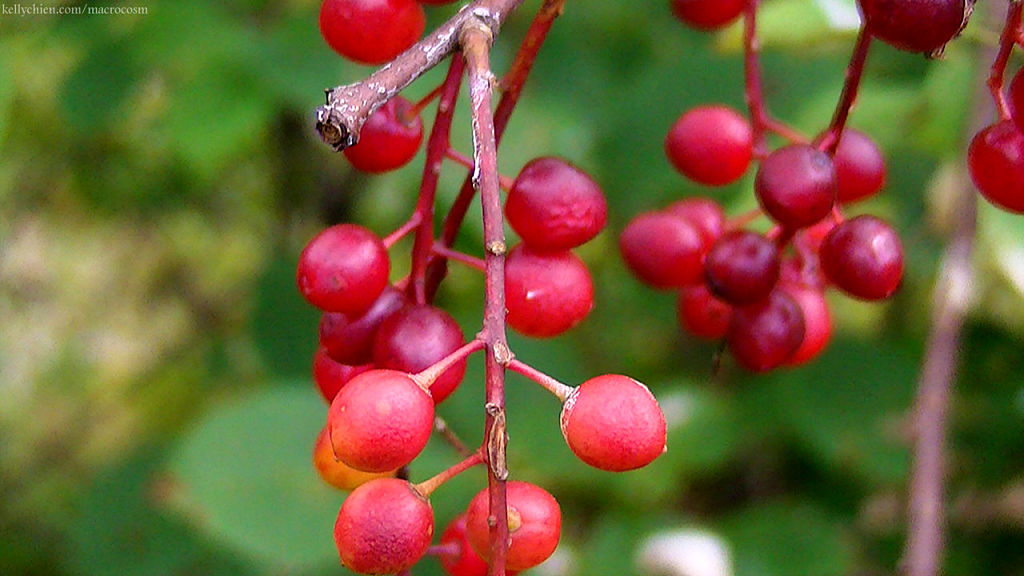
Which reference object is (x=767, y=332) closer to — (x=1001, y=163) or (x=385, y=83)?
(x=1001, y=163)

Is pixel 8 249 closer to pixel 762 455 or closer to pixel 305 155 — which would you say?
pixel 305 155

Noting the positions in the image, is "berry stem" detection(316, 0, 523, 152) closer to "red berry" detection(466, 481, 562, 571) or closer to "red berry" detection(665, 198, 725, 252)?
"red berry" detection(466, 481, 562, 571)

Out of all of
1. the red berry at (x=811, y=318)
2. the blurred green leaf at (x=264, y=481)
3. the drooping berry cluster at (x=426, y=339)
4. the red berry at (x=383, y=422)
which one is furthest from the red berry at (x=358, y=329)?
the blurred green leaf at (x=264, y=481)

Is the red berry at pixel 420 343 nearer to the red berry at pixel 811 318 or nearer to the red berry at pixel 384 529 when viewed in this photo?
the red berry at pixel 384 529

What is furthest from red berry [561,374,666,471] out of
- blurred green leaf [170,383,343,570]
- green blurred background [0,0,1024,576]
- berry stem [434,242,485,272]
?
blurred green leaf [170,383,343,570]

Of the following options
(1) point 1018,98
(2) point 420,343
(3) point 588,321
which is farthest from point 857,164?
(3) point 588,321

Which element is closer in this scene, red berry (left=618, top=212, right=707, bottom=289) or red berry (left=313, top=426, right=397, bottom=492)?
red berry (left=313, top=426, right=397, bottom=492)
